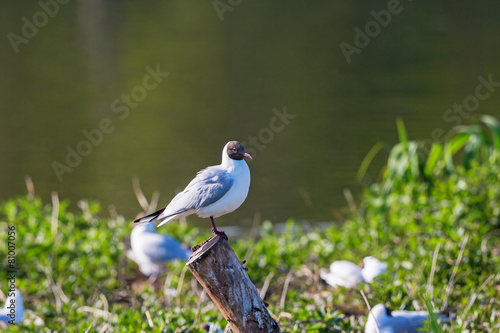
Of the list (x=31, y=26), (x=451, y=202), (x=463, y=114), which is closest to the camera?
(x=451, y=202)

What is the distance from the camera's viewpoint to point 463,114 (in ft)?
41.5

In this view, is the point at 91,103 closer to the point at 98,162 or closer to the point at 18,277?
the point at 98,162

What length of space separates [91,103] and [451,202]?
9172mm

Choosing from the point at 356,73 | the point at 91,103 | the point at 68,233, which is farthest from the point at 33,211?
the point at 356,73

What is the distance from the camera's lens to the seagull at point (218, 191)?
3307 mm

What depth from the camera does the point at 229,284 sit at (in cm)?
335

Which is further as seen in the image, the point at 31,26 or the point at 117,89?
the point at 31,26
